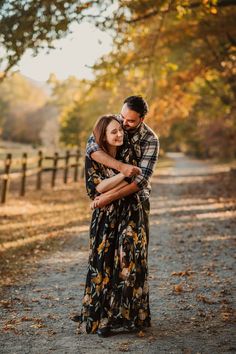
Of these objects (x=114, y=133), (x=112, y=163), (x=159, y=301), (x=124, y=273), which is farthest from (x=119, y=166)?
(x=159, y=301)

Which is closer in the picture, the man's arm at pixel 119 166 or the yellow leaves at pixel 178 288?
the man's arm at pixel 119 166

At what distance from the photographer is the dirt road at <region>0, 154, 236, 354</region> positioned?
4.72m

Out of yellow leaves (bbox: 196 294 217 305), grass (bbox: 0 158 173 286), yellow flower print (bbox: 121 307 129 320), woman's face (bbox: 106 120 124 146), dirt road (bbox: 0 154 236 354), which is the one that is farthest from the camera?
grass (bbox: 0 158 173 286)

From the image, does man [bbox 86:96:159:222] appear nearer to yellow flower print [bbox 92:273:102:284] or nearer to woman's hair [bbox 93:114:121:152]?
woman's hair [bbox 93:114:121:152]

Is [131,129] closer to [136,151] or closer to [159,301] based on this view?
[136,151]

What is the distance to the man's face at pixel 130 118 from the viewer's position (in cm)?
489

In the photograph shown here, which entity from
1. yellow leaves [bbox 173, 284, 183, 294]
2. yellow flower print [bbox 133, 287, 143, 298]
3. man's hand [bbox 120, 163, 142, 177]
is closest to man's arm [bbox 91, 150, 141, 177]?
man's hand [bbox 120, 163, 142, 177]

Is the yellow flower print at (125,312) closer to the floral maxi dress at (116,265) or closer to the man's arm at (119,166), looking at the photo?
the floral maxi dress at (116,265)

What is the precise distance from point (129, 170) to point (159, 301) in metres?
2.08

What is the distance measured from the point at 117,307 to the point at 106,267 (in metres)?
0.38

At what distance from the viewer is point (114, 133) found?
4.84 m

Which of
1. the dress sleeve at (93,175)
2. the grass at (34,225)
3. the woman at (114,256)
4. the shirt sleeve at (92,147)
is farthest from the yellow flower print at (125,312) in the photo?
the grass at (34,225)

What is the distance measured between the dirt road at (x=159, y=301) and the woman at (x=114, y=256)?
0.64ft

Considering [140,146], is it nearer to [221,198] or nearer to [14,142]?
[221,198]
